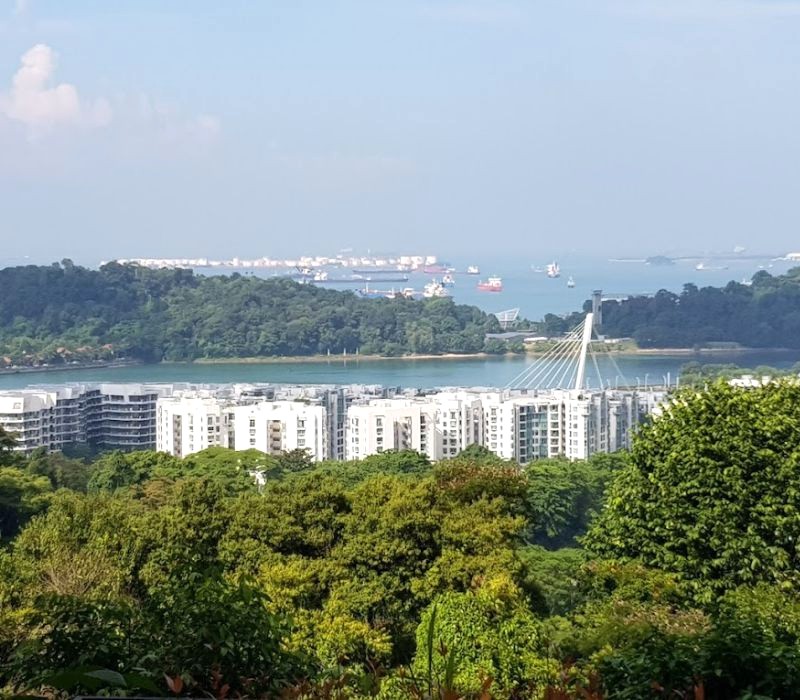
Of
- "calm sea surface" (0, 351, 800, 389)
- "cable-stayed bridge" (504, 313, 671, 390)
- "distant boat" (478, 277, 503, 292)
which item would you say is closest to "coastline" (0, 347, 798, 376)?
"calm sea surface" (0, 351, 800, 389)

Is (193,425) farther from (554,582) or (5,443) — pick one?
(554,582)

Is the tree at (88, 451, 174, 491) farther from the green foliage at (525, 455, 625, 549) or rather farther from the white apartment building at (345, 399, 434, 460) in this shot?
the white apartment building at (345, 399, 434, 460)

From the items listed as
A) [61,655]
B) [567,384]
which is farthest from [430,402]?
[61,655]

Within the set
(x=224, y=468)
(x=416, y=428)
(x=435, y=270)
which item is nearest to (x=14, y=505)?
(x=224, y=468)

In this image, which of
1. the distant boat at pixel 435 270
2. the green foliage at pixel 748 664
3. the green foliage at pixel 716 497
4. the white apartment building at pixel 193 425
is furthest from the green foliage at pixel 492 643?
the distant boat at pixel 435 270

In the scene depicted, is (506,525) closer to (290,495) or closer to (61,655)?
(290,495)
